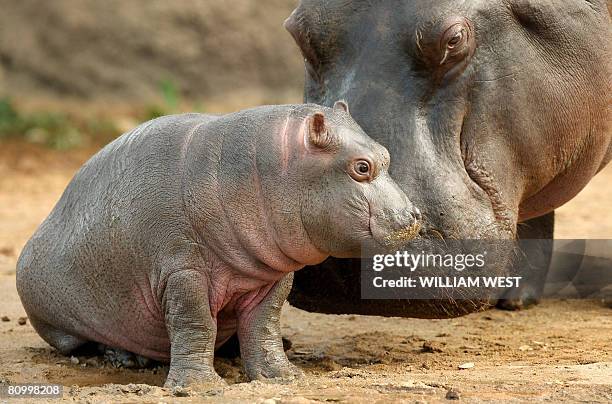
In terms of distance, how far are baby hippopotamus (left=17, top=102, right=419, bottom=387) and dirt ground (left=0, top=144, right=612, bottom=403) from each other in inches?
10.7

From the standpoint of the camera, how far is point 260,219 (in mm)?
4328

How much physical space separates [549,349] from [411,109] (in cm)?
131

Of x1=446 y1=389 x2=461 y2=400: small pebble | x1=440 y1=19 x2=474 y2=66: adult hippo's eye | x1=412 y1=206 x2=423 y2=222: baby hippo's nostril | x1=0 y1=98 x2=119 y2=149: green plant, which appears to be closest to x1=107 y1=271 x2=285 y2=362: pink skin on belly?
x1=412 y1=206 x2=423 y2=222: baby hippo's nostril

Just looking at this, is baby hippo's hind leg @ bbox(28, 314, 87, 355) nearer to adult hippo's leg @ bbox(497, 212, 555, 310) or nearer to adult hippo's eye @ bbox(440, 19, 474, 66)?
adult hippo's eye @ bbox(440, 19, 474, 66)

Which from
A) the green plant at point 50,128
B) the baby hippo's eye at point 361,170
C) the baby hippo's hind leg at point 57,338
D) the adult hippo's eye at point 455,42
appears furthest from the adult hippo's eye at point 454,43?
the green plant at point 50,128

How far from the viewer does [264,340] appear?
4.53m

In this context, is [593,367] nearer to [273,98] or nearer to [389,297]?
[389,297]

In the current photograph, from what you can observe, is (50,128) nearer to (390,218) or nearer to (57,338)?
(57,338)

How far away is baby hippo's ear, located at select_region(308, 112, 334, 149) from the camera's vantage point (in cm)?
418

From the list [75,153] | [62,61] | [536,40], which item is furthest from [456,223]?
[62,61]

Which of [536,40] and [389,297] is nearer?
[389,297]

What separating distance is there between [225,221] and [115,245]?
52 centimetres

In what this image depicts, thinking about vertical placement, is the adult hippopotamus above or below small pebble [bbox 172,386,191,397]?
above

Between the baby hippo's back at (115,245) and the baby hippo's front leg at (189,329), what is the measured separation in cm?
13
